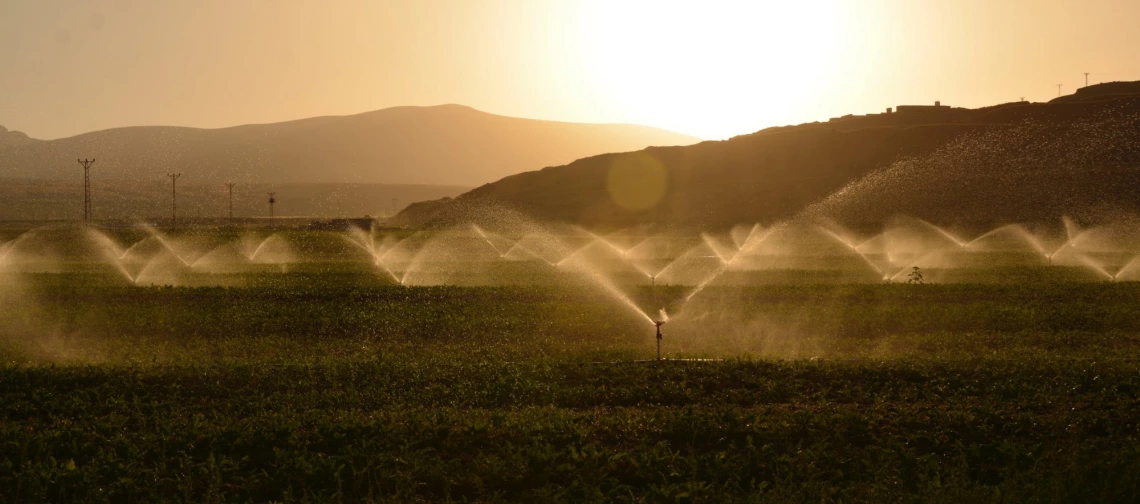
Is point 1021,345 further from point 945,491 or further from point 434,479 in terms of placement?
point 434,479

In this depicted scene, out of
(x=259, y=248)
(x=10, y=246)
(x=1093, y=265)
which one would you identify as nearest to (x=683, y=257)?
(x=1093, y=265)

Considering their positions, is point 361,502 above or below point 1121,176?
below

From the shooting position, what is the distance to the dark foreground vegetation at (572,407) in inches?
469

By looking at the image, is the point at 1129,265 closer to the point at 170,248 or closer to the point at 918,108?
the point at 170,248

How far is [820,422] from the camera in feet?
46.0

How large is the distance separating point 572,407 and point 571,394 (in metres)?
0.53

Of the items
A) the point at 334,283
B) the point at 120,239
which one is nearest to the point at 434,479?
the point at 334,283

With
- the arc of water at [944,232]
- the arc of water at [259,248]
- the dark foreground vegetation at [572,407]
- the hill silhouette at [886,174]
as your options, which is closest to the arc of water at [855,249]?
the hill silhouette at [886,174]

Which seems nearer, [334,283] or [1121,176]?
[334,283]

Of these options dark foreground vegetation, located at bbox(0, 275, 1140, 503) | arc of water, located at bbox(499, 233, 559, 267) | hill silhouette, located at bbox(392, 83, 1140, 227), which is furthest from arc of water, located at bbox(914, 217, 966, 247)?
dark foreground vegetation, located at bbox(0, 275, 1140, 503)

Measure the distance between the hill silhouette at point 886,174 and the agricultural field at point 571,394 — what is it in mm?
61401

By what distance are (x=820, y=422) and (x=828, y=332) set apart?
39.5 ft

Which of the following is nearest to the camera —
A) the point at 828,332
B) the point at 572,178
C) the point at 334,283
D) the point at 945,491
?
the point at 945,491

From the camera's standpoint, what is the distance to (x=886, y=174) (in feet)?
344
